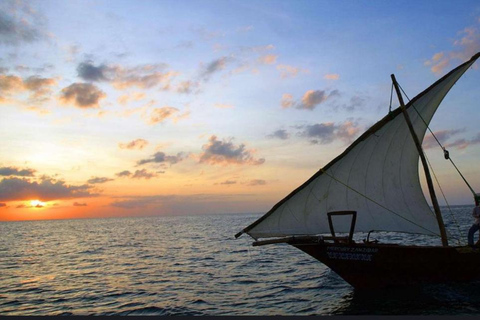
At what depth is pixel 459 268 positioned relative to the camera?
15352mm

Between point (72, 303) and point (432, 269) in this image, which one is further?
point (72, 303)

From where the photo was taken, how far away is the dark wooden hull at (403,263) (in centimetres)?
1515

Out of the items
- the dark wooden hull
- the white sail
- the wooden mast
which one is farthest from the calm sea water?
the white sail

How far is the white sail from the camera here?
53.5 feet

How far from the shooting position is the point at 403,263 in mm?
15445

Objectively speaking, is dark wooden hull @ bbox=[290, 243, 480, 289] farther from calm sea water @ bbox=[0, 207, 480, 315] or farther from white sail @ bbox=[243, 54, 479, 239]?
white sail @ bbox=[243, 54, 479, 239]

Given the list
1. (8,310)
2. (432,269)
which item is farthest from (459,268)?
(8,310)

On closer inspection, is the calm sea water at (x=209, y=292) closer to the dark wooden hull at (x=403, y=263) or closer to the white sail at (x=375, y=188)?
the dark wooden hull at (x=403, y=263)

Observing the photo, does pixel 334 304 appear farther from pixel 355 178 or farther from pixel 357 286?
pixel 355 178

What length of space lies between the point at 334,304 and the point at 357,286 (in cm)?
201

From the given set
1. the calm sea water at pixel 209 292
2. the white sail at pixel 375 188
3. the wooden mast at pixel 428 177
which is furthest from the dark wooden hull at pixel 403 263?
the white sail at pixel 375 188

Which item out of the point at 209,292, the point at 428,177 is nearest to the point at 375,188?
the point at 428,177

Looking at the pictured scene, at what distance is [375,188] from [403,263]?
3.36 meters

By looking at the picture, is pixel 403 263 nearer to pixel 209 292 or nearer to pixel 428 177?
pixel 428 177
